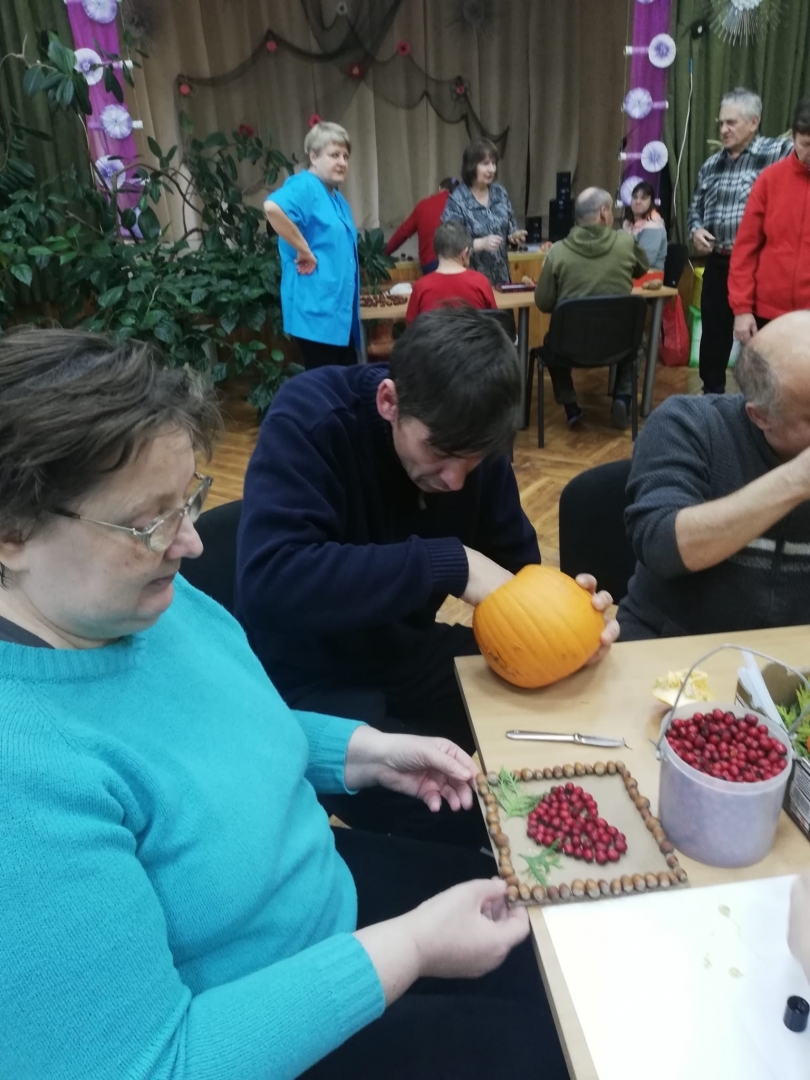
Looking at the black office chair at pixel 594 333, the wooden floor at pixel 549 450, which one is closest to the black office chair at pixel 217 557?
the wooden floor at pixel 549 450

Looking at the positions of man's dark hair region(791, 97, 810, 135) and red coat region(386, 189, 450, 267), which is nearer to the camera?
man's dark hair region(791, 97, 810, 135)

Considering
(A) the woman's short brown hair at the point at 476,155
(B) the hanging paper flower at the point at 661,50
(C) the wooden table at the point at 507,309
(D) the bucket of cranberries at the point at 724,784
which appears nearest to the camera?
(D) the bucket of cranberries at the point at 724,784

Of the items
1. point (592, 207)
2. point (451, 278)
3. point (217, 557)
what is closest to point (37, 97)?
point (451, 278)

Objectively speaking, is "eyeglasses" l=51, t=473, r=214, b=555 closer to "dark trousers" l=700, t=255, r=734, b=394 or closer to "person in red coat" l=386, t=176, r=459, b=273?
"dark trousers" l=700, t=255, r=734, b=394

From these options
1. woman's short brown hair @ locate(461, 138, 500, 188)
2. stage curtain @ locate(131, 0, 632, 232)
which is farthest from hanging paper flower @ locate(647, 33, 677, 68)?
woman's short brown hair @ locate(461, 138, 500, 188)

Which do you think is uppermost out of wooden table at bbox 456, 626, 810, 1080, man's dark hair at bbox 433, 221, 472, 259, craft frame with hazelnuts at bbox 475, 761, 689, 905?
man's dark hair at bbox 433, 221, 472, 259

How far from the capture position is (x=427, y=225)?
5.30 meters

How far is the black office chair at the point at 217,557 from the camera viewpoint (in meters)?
1.46

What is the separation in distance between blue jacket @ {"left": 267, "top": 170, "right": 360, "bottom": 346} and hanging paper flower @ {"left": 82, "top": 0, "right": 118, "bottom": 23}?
1.48 metres

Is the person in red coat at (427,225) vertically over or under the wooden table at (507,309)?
over

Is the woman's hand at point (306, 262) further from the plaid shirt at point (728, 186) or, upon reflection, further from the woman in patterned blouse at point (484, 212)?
the plaid shirt at point (728, 186)

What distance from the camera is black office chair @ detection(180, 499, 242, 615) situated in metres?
1.46

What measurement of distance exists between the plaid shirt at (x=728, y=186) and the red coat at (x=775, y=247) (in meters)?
0.72

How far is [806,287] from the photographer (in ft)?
11.9
